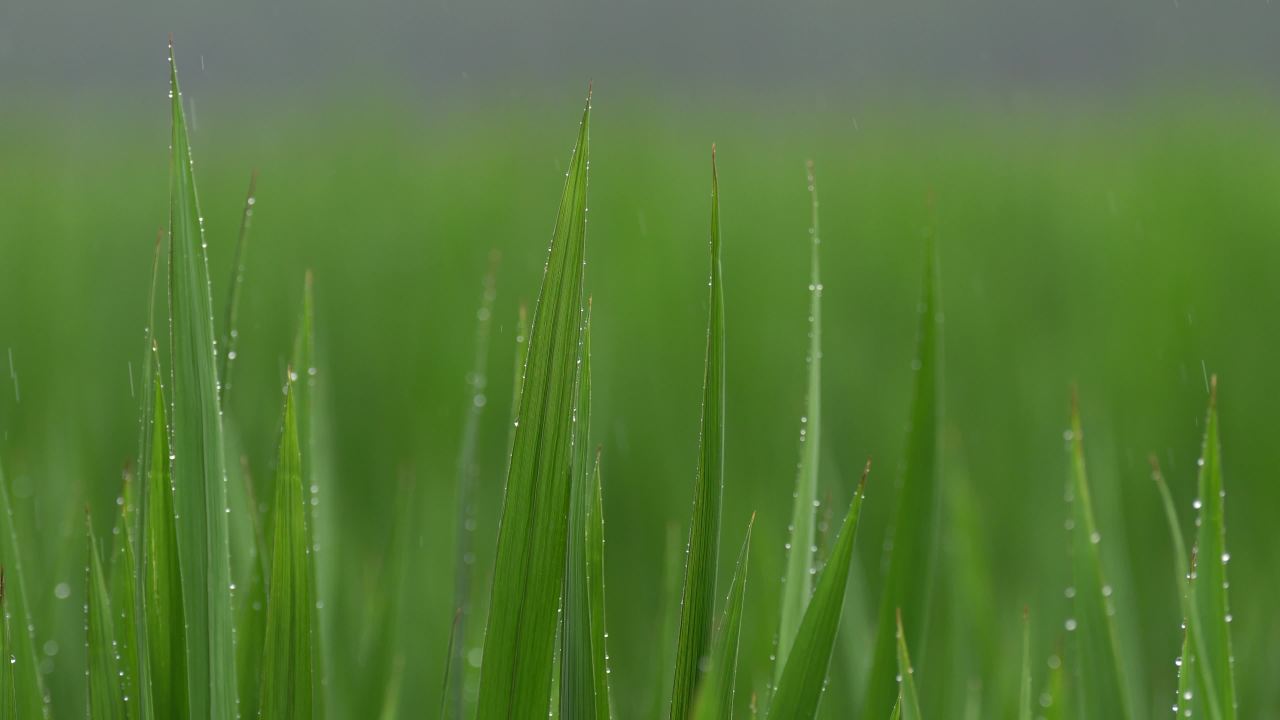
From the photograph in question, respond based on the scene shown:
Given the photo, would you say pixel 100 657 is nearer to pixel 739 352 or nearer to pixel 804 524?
pixel 804 524

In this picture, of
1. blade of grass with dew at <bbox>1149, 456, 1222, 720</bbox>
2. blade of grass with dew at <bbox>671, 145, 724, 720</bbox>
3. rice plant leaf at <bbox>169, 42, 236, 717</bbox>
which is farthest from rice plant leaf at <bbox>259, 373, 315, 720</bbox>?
blade of grass with dew at <bbox>1149, 456, 1222, 720</bbox>

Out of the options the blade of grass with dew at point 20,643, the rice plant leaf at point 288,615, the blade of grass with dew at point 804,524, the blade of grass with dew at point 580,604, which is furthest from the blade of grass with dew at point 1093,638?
the blade of grass with dew at point 20,643

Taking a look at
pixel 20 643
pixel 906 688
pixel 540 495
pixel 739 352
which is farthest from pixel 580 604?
pixel 739 352

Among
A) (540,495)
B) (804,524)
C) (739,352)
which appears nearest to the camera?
(540,495)

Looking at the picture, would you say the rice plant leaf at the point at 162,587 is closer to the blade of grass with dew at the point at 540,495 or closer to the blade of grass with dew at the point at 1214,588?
the blade of grass with dew at the point at 540,495

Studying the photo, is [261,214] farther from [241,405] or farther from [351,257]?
[241,405]

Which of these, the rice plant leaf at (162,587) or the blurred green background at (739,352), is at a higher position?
the blurred green background at (739,352)
